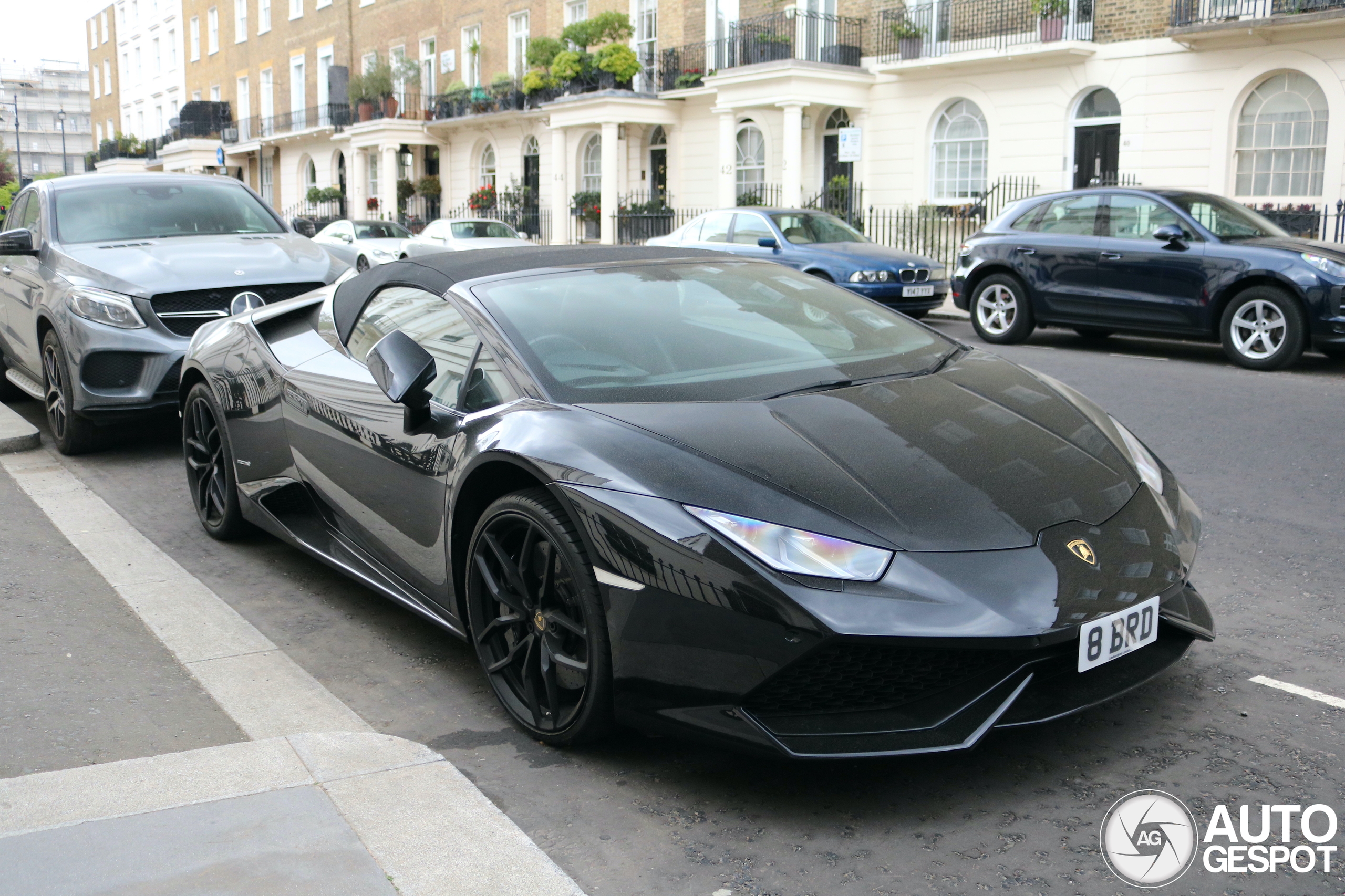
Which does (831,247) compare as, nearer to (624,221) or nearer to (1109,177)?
(1109,177)

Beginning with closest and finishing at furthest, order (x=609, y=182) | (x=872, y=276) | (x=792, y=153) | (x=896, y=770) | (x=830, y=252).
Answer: (x=896, y=770) < (x=872, y=276) < (x=830, y=252) < (x=792, y=153) < (x=609, y=182)

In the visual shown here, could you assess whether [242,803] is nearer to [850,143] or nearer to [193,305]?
[193,305]

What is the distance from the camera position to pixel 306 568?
5145 mm

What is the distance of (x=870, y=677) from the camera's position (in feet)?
8.97

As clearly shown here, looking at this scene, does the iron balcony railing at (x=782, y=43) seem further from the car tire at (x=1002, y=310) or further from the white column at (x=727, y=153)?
the car tire at (x=1002, y=310)

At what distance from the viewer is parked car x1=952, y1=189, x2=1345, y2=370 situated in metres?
10.7

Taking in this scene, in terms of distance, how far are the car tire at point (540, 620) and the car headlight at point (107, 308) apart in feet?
14.9

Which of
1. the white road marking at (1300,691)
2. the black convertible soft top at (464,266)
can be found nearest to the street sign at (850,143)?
the black convertible soft top at (464,266)

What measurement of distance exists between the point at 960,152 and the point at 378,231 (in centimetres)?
1165

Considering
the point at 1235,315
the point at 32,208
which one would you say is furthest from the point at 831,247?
the point at 32,208

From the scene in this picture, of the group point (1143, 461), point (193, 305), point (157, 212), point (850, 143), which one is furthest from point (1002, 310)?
point (1143, 461)

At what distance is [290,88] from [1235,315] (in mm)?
46325

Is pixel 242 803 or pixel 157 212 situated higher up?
pixel 157 212

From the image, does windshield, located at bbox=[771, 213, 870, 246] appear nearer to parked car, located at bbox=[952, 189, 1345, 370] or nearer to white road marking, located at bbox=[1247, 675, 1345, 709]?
parked car, located at bbox=[952, 189, 1345, 370]
